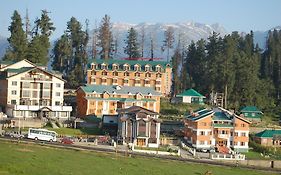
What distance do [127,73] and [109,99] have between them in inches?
378

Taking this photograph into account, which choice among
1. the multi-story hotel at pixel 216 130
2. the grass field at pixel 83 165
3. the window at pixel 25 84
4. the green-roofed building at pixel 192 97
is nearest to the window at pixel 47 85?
the window at pixel 25 84

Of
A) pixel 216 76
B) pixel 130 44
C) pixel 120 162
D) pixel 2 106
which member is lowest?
pixel 120 162

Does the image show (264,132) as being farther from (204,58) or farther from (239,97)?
(204,58)

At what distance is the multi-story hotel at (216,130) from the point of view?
5838 cm

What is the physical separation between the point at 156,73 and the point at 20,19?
74.2 feet

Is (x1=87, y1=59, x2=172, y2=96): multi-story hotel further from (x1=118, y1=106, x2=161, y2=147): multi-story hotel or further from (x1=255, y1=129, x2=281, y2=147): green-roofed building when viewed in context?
(x1=255, y1=129, x2=281, y2=147): green-roofed building

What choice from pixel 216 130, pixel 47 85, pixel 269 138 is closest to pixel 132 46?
pixel 47 85

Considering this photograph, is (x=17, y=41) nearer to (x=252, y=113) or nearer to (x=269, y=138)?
(x=252, y=113)

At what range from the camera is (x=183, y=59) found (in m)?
90.9

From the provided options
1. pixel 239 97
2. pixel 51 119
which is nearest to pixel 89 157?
pixel 51 119

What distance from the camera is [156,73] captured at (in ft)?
250

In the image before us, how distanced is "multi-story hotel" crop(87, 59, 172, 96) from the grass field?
1265 inches

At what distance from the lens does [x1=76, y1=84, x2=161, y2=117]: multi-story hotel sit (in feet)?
216

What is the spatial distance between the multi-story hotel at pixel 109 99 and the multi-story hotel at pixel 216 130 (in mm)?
8514
